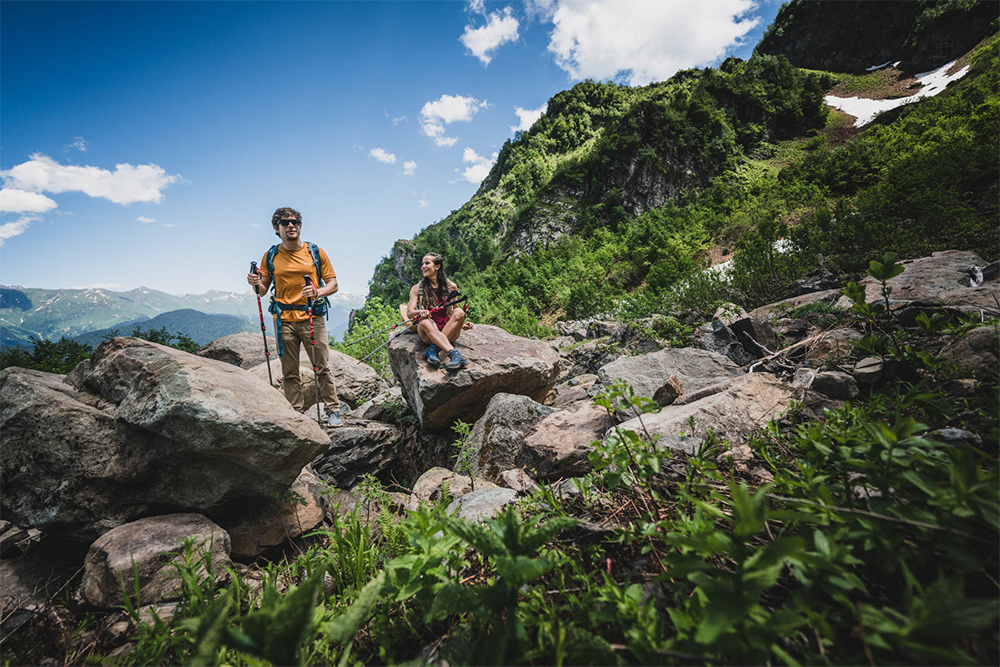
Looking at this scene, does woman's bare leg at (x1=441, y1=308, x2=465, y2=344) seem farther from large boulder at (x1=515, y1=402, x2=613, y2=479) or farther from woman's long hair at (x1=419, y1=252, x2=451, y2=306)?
large boulder at (x1=515, y1=402, x2=613, y2=479)

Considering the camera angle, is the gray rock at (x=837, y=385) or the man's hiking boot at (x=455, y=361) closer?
the gray rock at (x=837, y=385)

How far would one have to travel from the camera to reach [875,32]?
1299 inches

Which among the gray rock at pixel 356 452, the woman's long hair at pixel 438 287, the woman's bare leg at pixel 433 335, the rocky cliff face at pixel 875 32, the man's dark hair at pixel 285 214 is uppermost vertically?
the rocky cliff face at pixel 875 32

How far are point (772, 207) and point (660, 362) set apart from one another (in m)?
16.0

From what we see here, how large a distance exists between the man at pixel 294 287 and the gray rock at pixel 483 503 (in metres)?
3.19

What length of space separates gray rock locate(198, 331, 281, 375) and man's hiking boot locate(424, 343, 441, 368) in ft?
12.4

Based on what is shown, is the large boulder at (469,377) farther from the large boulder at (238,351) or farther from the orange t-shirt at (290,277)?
the large boulder at (238,351)

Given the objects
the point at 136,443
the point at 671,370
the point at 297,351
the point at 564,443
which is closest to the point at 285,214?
the point at 297,351

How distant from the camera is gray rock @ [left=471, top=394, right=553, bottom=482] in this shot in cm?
329

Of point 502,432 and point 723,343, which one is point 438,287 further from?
point 723,343

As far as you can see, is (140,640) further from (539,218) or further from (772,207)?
(539,218)

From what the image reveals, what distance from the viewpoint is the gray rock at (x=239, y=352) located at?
6.85 metres

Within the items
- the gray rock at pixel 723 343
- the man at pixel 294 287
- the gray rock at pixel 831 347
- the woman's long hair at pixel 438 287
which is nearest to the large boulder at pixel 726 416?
the gray rock at pixel 831 347

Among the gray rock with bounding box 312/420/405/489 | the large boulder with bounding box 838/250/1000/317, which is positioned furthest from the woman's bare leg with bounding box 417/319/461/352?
the large boulder with bounding box 838/250/1000/317
